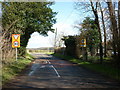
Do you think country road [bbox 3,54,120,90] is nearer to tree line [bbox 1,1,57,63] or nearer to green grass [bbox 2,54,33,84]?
green grass [bbox 2,54,33,84]

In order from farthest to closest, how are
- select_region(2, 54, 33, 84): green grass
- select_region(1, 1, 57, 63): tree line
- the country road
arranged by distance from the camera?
select_region(1, 1, 57, 63): tree line → select_region(2, 54, 33, 84): green grass → the country road

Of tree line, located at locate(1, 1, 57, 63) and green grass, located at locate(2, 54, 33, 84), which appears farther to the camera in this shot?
tree line, located at locate(1, 1, 57, 63)

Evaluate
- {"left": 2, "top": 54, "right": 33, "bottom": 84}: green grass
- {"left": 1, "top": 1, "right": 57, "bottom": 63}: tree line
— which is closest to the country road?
{"left": 2, "top": 54, "right": 33, "bottom": 84}: green grass

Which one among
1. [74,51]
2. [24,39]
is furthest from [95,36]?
[24,39]

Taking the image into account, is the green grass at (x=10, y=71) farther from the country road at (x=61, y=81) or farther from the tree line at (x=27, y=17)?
the tree line at (x=27, y=17)

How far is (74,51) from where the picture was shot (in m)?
35.6

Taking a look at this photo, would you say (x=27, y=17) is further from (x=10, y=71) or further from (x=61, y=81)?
(x=61, y=81)

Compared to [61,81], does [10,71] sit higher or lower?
higher

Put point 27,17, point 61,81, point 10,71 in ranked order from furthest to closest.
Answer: point 27,17 < point 10,71 < point 61,81

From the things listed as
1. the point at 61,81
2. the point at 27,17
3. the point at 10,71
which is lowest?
the point at 61,81

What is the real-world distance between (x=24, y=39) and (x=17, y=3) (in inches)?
274

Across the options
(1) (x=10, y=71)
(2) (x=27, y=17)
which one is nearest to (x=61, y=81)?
(1) (x=10, y=71)

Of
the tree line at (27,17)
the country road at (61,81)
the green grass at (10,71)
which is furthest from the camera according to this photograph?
the tree line at (27,17)

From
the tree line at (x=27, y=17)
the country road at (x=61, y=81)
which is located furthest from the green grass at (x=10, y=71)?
the tree line at (x=27, y=17)
